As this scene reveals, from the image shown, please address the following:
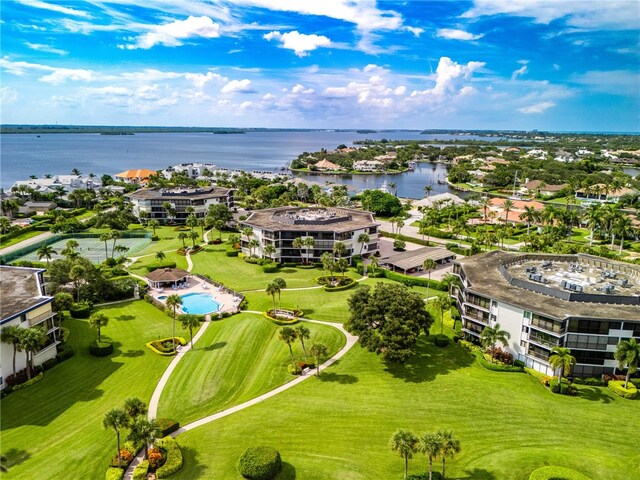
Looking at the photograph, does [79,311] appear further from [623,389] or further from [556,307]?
[623,389]

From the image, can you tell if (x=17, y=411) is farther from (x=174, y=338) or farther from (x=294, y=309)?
(x=294, y=309)

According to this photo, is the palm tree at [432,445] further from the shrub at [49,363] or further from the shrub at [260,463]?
the shrub at [49,363]

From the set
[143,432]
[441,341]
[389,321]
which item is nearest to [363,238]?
[441,341]

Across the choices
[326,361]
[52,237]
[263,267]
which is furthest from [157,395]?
[52,237]

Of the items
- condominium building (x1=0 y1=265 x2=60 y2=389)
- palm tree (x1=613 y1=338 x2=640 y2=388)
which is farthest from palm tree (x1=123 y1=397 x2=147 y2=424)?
palm tree (x1=613 y1=338 x2=640 y2=388)

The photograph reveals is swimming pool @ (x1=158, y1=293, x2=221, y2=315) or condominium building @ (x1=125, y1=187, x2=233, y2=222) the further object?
condominium building @ (x1=125, y1=187, x2=233, y2=222)

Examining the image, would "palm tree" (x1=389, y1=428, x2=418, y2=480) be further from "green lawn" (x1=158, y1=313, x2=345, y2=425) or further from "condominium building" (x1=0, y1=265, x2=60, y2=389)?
"condominium building" (x1=0, y1=265, x2=60, y2=389)

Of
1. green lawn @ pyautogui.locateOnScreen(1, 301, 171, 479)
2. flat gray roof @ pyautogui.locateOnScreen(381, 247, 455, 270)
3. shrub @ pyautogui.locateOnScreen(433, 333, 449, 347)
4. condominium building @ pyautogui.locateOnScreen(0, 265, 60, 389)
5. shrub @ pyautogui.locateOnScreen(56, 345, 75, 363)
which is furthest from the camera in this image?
flat gray roof @ pyautogui.locateOnScreen(381, 247, 455, 270)

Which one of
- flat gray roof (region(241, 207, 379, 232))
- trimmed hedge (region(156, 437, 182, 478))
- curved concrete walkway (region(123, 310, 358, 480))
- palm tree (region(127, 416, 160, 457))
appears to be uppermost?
flat gray roof (region(241, 207, 379, 232))
